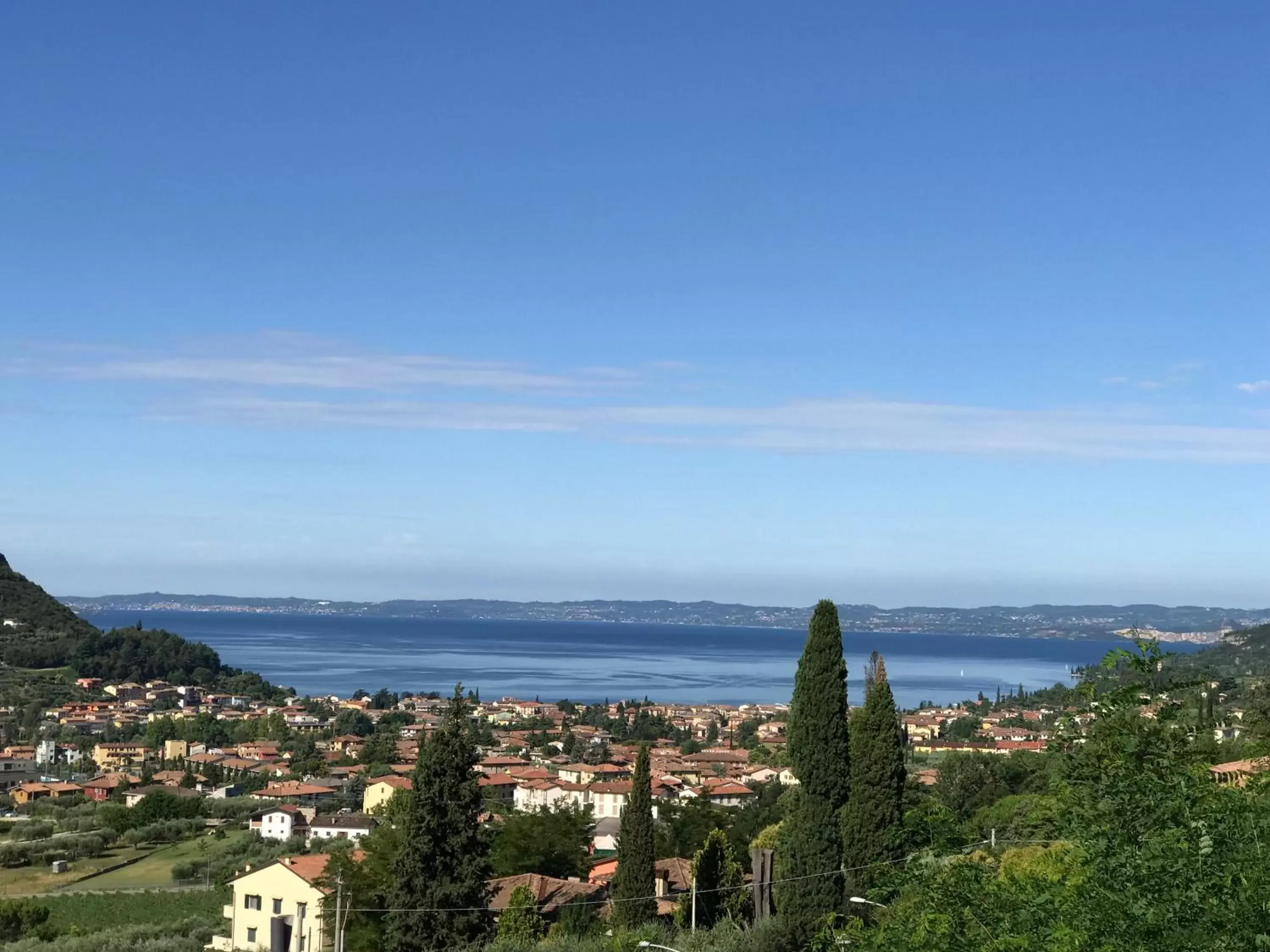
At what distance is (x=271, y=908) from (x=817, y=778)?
12.9m

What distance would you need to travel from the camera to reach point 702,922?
24703mm

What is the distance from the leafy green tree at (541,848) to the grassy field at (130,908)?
22.4 feet

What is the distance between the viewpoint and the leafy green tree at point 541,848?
30.2 metres

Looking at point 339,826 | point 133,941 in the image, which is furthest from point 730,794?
point 133,941

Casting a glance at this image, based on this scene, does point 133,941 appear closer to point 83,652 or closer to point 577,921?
point 577,921

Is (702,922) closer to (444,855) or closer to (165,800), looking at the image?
(444,855)

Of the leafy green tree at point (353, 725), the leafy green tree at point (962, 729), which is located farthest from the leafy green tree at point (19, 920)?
the leafy green tree at point (353, 725)

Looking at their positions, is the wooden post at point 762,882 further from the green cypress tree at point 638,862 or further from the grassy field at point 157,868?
the grassy field at point 157,868

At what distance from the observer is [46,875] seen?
132ft

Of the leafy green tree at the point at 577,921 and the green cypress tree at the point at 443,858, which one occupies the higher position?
the green cypress tree at the point at 443,858

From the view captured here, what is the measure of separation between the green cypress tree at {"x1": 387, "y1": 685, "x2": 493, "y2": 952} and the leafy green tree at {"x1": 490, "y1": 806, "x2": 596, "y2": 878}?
9441 mm

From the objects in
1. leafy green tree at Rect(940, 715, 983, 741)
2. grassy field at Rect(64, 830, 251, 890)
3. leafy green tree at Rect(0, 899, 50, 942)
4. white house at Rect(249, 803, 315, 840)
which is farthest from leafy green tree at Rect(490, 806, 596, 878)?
leafy green tree at Rect(940, 715, 983, 741)

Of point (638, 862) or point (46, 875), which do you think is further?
point (46, 875)

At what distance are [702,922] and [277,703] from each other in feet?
306
